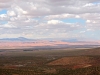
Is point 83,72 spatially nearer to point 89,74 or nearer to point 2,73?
point 89,74

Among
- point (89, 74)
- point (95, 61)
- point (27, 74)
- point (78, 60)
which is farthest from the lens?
point (78, 60)

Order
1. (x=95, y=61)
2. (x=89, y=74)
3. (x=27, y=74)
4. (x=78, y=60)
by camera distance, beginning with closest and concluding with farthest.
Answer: (x=89, y=74)
(x=27, y=74)
(x=95, y=61)
(x=78, y=60)

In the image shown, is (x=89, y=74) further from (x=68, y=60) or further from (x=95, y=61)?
(x=68, y=60)

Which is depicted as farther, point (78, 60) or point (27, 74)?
point (78, 60)

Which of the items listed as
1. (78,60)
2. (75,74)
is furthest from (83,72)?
(78,60)

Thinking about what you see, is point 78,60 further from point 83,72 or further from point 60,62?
point 83,72

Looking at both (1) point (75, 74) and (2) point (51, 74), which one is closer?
(1) point (75, 74)

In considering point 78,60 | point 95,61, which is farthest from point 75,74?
point 78,60

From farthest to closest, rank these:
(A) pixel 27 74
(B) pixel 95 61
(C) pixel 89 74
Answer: (B) pixel 95 61
(A) pixel 27 74
(C) pixel 89 74
